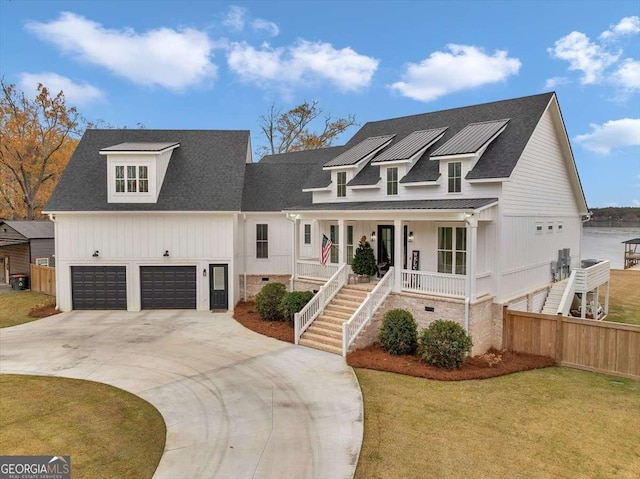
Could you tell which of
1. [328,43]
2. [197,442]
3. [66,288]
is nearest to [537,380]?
[197,442]

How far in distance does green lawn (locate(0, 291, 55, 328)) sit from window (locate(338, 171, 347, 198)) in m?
15.0

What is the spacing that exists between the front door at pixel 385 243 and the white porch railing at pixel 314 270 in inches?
87.4

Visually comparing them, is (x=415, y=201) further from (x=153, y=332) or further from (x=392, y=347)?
(x=153, y=332)

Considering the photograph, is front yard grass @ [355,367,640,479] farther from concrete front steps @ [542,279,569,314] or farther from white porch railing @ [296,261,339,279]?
white porch railing @ [296,261,339,279]

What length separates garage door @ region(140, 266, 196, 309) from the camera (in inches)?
770

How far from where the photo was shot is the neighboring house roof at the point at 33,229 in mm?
25531

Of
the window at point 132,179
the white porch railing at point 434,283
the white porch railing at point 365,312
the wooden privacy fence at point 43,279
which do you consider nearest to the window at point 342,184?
the white porch railing at point 365,312

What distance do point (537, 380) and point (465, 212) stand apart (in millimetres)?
5310

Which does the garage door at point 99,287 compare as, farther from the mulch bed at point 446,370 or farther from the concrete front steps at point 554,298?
the concrete front steps at point 554,298

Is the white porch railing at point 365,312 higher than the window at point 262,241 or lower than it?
lower

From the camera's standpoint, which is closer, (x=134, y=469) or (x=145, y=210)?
(x=134, y=469)

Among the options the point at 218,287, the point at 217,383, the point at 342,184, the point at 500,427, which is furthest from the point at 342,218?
the point at 500,427

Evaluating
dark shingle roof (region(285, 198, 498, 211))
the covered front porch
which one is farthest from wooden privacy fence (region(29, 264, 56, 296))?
dark shingle roof (region(285, 198, 498, 211))

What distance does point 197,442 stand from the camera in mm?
7730
